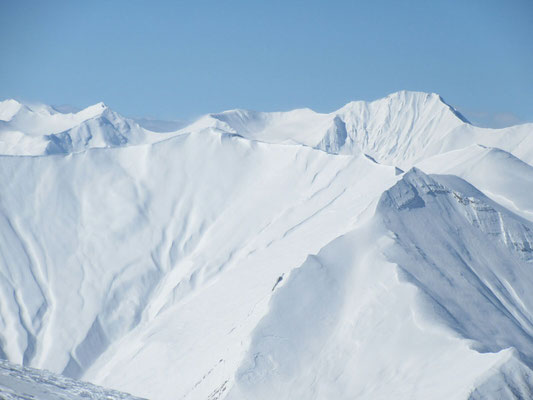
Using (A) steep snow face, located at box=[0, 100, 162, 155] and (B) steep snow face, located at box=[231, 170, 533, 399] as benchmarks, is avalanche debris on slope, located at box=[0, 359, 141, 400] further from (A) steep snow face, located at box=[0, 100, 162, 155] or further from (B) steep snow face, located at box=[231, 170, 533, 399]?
(A) steep snow face, located at box=[0, 100, 162, 155]

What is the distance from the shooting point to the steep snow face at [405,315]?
4847cm

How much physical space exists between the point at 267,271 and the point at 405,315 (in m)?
20.7

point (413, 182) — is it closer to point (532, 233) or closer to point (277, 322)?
point (532, 233)

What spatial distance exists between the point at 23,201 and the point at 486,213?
47.5 m

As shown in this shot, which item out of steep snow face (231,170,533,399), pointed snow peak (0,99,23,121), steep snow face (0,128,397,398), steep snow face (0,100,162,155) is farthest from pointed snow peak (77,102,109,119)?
steep snow face (231,170,533,399)

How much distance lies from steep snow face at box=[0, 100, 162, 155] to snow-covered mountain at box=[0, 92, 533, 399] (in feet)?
153

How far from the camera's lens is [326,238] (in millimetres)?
71125

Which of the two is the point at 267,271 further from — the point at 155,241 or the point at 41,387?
the point at 41,387

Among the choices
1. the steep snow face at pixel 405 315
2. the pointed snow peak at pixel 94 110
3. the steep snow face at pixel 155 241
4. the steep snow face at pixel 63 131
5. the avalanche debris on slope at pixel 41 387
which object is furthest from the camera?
the pointed snow peak at pixel 94 110

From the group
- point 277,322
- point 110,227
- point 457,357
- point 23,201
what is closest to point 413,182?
point 277,322

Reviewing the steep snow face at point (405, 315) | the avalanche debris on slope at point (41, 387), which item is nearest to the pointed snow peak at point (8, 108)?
the steep snow face at point (405, 315)

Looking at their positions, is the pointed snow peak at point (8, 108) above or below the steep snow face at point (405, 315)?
below

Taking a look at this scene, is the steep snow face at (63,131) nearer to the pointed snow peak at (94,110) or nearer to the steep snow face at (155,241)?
the pointed snow peak at (94,110)

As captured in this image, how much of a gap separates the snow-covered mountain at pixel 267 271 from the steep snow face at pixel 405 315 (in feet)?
0.36
